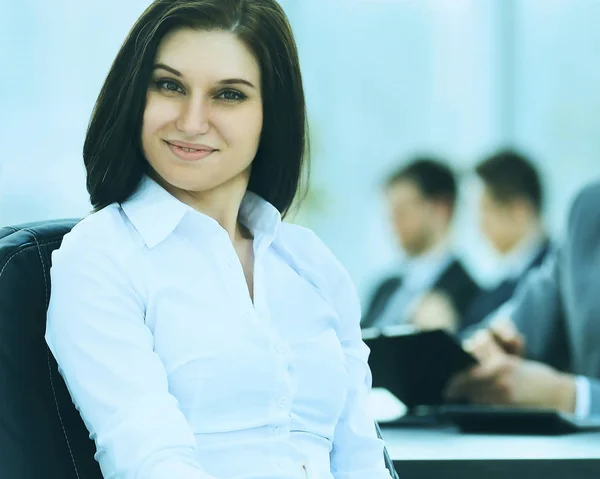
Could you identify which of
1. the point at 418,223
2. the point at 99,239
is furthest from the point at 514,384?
the point at 418,223

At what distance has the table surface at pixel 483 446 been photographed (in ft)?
4.58

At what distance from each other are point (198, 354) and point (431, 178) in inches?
143

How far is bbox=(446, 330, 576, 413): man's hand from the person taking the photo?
211cm

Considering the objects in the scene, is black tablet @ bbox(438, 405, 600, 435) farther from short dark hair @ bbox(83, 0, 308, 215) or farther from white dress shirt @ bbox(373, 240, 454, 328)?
white dress shirt @ bbox(373, 240, 454, 328)

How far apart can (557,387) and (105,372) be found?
1.38 metres

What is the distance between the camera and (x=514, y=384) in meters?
2.15

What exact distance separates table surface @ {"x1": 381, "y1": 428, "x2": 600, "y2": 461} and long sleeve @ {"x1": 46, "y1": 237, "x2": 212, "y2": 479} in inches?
19.0

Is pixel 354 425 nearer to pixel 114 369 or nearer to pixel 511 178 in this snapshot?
pixel 114 369

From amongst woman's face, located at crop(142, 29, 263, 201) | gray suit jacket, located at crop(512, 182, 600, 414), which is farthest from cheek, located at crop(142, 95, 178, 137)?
gray suit jacket, located at crop(512, 182, 600, 414)

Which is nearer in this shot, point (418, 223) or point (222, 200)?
point (222, 200)

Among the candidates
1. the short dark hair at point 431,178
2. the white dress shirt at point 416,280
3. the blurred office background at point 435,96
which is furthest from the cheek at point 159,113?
the blurred office background at point 435,96

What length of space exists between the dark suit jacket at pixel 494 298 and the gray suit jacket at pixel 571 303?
122cm

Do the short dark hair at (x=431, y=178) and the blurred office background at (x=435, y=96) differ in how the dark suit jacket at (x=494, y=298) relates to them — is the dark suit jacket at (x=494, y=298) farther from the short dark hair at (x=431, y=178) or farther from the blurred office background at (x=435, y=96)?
the blurred office background at (x=435, y=96)

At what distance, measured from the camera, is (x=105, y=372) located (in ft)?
3.45
